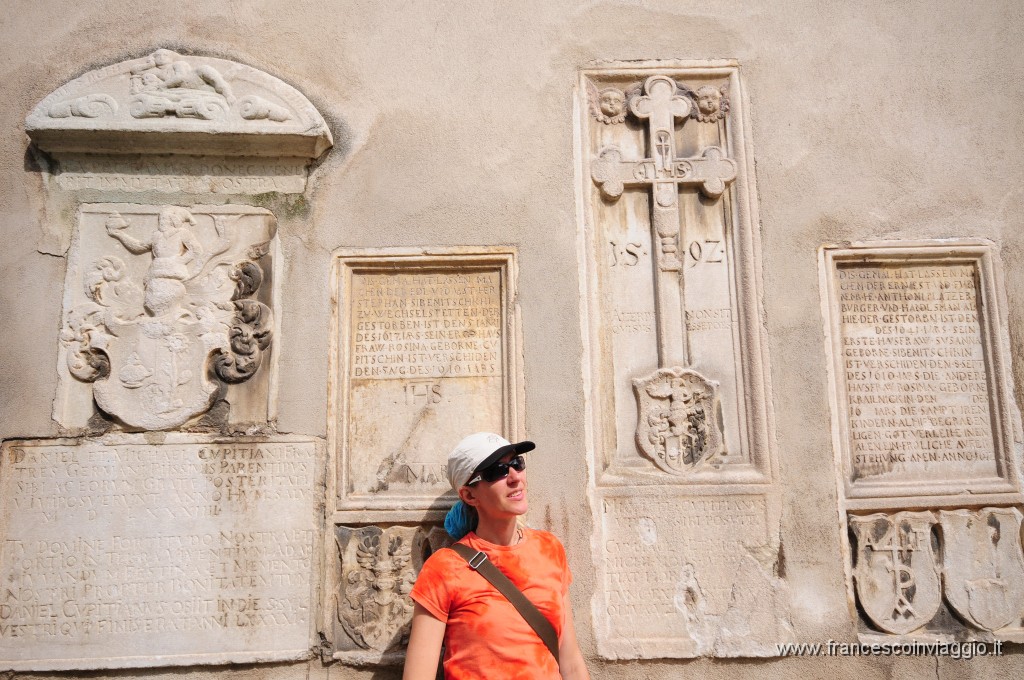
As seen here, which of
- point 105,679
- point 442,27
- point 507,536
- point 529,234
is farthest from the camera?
point 442,27

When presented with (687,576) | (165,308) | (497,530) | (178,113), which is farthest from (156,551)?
(687,576)

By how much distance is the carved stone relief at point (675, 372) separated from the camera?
327cm

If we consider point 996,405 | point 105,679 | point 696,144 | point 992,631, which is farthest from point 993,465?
point 105,679

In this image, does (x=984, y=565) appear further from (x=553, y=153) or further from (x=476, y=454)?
(x=553, y=153)

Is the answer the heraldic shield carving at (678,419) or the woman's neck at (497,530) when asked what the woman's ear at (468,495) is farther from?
the heraldic shield carving at (678,419)

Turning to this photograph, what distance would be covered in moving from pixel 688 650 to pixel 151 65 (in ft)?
13.1

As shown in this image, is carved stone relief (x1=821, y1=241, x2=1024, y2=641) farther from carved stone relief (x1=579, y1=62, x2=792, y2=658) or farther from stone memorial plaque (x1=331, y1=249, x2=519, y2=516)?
stone memorial plaque (x1=331, y1=249, x2=519, y2=516)

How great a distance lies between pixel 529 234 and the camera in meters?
3.57

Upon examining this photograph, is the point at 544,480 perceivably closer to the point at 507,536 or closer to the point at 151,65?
the point at 507,536

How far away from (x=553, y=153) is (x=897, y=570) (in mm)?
2673

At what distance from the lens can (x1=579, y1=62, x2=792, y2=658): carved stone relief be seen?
129 inches

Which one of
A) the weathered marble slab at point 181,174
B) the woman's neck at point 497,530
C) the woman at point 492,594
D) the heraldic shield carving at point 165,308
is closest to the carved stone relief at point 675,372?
the woman at point 492,594

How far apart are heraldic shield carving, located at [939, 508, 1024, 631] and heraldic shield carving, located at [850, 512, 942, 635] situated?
3.5 inches

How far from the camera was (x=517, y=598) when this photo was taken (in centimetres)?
254
